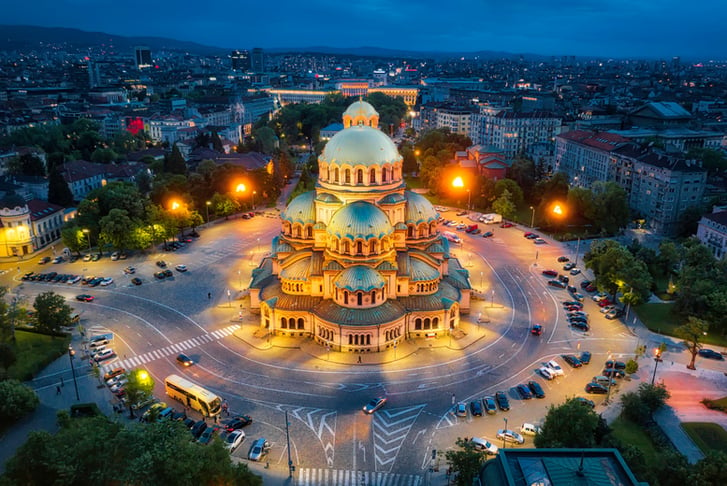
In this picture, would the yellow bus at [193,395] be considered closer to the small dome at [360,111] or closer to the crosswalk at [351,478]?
the crosswalk at [351,478]

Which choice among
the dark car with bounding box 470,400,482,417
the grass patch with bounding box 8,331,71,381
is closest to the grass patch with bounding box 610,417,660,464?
the dark car with bounding box 470,400,482,417

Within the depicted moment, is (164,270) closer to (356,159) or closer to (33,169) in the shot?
(356,159)

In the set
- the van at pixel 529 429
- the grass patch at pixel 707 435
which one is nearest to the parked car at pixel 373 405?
the van at pixel 529 429

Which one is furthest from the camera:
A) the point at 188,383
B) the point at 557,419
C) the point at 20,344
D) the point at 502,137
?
the point at 502,137

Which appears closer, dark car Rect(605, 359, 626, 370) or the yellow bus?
the yellow bus

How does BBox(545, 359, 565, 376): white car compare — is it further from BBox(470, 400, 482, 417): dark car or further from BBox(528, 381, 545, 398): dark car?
BBox(470, 400, 482, 417): dark car

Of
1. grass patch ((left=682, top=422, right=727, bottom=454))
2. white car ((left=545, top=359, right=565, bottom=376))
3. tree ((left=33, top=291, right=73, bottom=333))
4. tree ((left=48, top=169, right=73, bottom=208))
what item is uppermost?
tree ((left=48, top=169, right=73, bottom=208))

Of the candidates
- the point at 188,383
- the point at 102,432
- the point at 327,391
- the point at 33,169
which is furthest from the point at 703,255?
A: the point at 33,169
